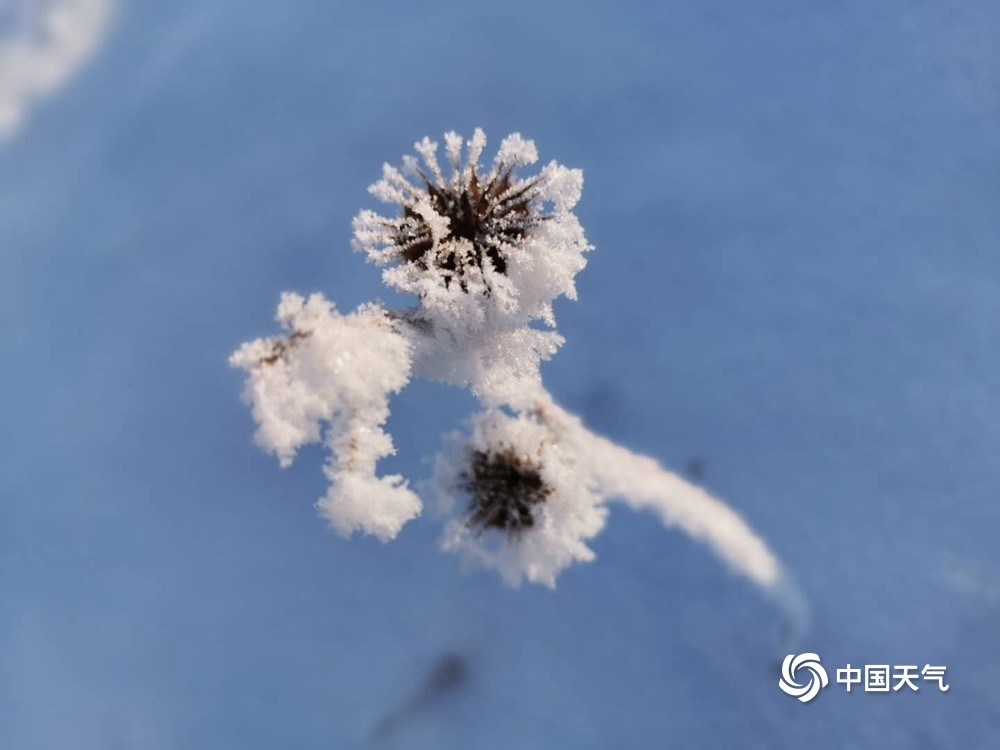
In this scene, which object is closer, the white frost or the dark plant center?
the white frost

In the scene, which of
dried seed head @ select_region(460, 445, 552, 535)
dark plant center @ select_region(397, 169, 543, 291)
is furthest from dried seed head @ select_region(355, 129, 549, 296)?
dried seed head @ select_region(460, 445, 552, 535)

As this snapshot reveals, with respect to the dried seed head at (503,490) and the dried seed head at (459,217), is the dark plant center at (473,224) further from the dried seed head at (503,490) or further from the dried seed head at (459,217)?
the dried seed head at (503,490)

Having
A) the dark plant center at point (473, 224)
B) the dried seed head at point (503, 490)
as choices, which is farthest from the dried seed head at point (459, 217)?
the dried seed head at point (503, 490)

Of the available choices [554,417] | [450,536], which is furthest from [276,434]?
[554,417]

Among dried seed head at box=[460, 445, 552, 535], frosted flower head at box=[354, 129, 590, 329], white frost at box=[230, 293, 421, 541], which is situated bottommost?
white frost at box=[230, 293, 421, 541]

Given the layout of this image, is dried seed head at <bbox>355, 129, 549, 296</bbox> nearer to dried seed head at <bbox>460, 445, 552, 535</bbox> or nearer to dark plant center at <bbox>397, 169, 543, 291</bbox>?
dark plant center at <bbox>397, 169, 543, 291</bbox>

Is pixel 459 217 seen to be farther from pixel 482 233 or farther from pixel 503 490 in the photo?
pixel 503 490

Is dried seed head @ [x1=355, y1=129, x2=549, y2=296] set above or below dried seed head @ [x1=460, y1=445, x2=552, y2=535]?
above
